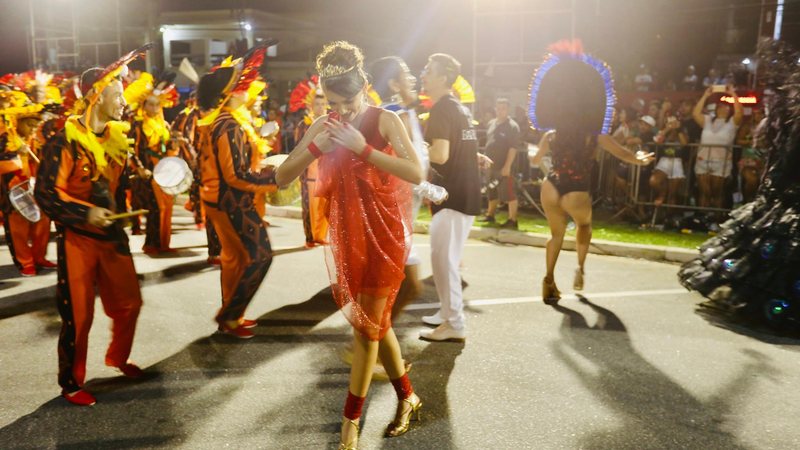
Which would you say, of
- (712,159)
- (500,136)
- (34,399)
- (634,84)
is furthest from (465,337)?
(634,84)

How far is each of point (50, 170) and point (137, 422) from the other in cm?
152

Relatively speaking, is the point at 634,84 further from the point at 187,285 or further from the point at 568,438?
the point at 568,438

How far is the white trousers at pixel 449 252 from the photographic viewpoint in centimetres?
491

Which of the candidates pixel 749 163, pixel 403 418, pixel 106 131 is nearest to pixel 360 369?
pixel 403 418

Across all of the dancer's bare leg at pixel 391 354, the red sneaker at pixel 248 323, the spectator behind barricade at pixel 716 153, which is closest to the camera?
the dancer's bare leg at pixel 391 354

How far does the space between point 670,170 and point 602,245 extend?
2.70 meters

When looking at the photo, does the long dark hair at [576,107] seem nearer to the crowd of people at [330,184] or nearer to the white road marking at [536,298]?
A: the crowd of people at [330,184]

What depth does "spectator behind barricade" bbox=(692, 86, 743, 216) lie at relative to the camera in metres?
9.81

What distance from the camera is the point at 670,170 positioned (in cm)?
1034

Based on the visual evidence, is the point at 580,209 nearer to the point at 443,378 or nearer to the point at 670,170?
the point at 443,378

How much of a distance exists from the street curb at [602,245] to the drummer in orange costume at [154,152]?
378cm

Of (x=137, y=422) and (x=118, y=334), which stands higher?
(x=118, y=334)

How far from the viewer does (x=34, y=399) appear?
156 inches

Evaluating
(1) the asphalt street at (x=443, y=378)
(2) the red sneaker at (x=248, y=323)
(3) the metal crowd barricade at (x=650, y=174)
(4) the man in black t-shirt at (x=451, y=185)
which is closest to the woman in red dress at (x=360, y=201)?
(1) the asphalt street at (x=443, y=378)
